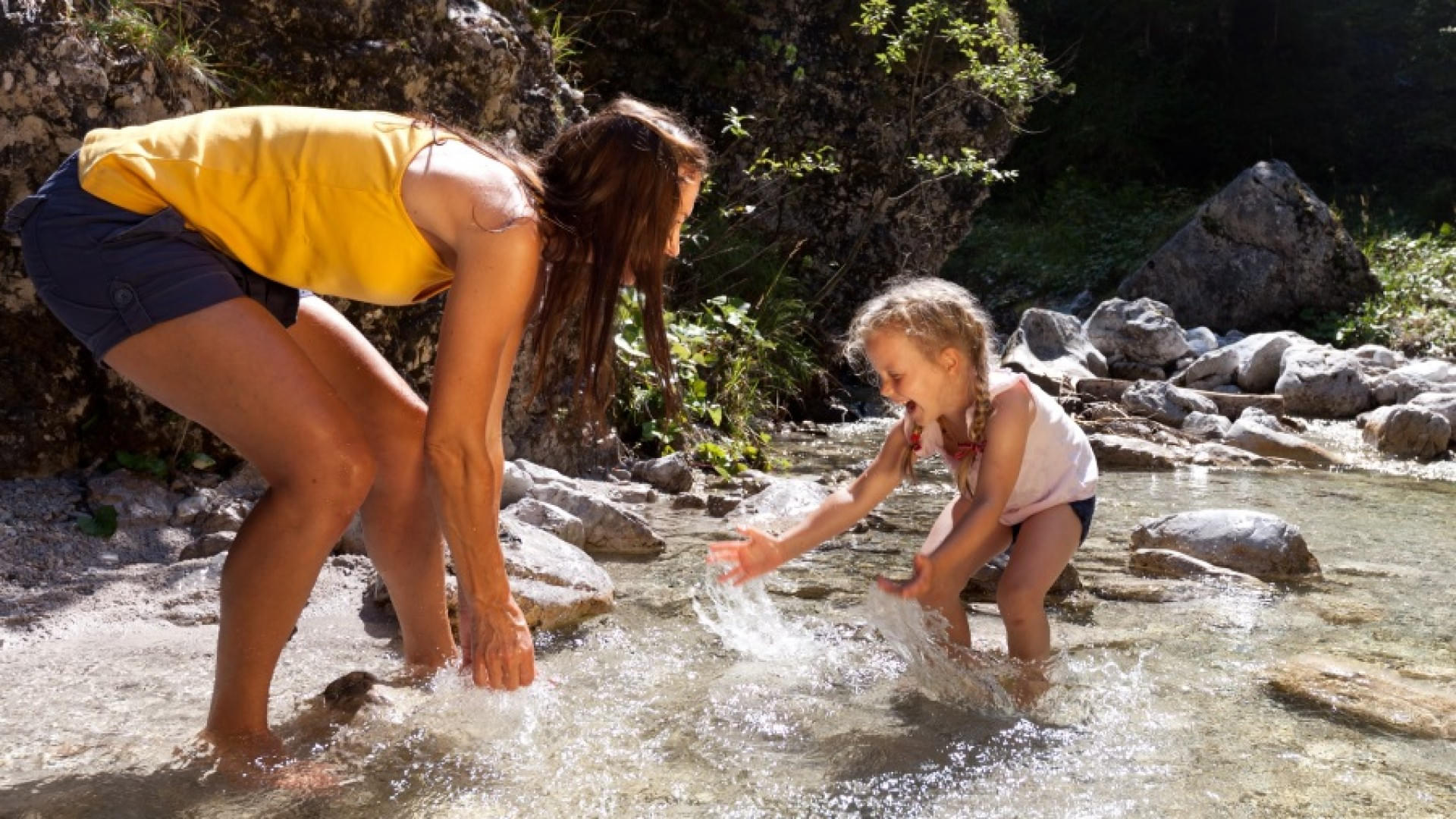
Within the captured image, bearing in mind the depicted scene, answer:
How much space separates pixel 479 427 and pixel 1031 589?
5.25 ft

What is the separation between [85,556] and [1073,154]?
1994 cm

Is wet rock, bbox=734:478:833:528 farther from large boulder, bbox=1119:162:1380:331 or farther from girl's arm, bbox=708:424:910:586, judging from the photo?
large boulder, bbox=1119:162:1380:331

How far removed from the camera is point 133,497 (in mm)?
4055

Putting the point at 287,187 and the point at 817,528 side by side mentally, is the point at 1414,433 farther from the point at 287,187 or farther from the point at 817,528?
the point at 287,187

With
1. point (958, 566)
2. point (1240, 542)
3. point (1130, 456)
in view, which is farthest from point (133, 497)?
point (1130, 456)

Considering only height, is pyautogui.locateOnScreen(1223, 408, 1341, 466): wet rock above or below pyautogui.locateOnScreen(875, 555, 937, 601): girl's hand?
below

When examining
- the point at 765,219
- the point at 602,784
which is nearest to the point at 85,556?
the point at 602,784

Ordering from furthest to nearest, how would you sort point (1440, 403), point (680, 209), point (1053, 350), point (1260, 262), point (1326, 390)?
1. point (1260, 262)
2. point (1053, 350)
3. point (1326, 390)
4. point (1440, 403)
5. point (680, 209)

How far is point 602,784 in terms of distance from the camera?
2336 mm

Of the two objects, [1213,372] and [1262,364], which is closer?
[1262,364]

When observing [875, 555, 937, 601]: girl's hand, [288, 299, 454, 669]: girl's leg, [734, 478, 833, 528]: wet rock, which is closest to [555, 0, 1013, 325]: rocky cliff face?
[734, 478, 833, 528]: wet rock

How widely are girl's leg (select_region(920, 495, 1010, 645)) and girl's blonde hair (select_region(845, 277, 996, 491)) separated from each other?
0.15 m

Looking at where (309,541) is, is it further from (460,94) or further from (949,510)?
(460,94)

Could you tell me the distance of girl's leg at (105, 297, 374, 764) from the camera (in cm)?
221
